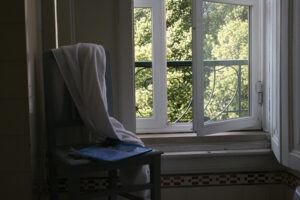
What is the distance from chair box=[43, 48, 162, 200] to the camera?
1676mm

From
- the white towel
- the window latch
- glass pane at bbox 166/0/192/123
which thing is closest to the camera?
the white towel

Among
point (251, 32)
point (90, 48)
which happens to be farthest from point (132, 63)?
point (251, 32)

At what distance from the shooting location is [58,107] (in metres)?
2.00

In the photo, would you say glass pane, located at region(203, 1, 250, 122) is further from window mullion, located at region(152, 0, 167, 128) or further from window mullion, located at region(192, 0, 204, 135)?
window mullion, located at region(152, 0, 167, 128)

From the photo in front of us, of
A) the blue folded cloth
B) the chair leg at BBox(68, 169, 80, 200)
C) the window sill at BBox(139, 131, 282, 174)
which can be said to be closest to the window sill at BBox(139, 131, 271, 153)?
the window sill at BBox(139, 131, 282, 174)

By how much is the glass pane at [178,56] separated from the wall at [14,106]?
4.62 ft

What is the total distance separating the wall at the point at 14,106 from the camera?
175 cm

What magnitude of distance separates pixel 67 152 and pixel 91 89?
0.89 ft

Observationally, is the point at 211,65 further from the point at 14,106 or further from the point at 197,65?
the point at 14,106

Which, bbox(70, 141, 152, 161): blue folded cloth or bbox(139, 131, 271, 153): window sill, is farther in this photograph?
bbox(139, 131, 271, 153): window sill

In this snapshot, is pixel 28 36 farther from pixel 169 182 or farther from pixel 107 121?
pixel 169 182

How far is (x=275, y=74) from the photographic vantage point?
2.16 meters

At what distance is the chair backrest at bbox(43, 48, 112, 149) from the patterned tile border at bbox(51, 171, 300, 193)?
0.85 feet

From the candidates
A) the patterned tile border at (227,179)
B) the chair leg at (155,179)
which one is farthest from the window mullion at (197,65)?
the chair leg at (155,179)
